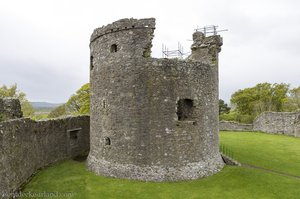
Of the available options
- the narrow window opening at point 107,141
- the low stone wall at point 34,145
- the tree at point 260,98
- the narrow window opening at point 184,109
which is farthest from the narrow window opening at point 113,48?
the tree at point 260,98

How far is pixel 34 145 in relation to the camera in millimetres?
14227

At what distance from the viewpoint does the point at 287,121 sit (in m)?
29.8

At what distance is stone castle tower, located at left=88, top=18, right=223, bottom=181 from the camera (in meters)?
12.7

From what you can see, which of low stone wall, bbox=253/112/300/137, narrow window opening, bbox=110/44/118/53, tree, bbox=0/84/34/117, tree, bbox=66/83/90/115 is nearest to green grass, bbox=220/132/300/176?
low stone wall, bbox=253/112/300/137

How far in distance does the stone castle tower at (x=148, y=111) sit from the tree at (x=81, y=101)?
21.4 meters

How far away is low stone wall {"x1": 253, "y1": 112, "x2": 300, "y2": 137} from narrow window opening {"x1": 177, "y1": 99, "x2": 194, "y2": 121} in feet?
65.6

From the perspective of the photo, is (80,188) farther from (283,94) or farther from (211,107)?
(283,94)

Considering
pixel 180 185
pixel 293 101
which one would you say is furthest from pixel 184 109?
pixel 293 101

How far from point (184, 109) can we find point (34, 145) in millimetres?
8125

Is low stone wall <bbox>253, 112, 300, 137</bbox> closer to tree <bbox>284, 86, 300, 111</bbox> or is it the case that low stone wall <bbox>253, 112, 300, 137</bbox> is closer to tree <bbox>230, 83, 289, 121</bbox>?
tree <bbox>230, 83, 289, 121</bbox>

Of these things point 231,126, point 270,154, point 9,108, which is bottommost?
point 270,154

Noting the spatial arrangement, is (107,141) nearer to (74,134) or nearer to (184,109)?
(184,109)

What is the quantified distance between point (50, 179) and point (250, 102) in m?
44.7

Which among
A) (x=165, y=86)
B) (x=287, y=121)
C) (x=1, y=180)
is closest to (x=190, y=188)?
(x=165, y=86)
